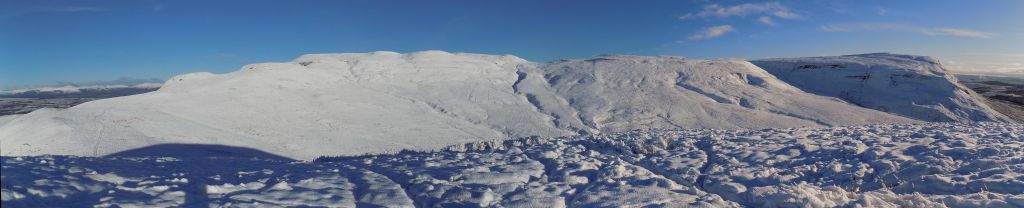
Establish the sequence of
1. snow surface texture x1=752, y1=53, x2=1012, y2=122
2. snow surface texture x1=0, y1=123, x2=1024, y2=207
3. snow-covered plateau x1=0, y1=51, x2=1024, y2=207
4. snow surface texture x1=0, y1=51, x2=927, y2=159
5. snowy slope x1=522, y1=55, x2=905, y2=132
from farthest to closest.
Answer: snow surface texture x1=752, y1=53, x2=1012, y2=122
snowy slope x1=522, y1=55, x2=905, y2=132
snow surface texture x1=0, y1=51, x2=927, y2=159
snow-covered plateau x1=0, y1=51, x2=1024, y2=207
snow surface texture x1=0, y1=123, x2=1024, y2=207

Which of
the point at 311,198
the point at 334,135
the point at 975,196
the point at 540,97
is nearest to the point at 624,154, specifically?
the point at 975,196

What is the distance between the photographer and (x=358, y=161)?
477 inches

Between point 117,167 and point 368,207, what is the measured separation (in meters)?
5.03

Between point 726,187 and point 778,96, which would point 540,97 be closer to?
point 778,96

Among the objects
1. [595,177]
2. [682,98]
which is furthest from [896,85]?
[595,177]

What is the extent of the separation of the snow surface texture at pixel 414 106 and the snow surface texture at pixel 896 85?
2.99 metres

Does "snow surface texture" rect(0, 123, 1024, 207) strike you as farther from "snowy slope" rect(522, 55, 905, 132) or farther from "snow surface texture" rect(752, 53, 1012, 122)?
"snow surface texture" rect(752, 53, 1012, 122)

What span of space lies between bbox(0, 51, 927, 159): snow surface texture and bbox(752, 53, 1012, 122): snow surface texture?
2992 mm

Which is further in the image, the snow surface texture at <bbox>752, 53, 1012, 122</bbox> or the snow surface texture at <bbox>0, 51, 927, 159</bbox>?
the snow surface texture at <bbox>752, 53, 1012, 122</bbox>

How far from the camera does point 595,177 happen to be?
31.7 ft

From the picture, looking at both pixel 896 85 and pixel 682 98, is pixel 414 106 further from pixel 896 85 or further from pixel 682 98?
pixel 896 85

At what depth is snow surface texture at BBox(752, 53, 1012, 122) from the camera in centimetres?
2811

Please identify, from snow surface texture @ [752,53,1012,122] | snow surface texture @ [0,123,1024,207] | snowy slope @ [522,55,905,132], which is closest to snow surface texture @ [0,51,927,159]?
snowy slope @ [522,55,905,132]

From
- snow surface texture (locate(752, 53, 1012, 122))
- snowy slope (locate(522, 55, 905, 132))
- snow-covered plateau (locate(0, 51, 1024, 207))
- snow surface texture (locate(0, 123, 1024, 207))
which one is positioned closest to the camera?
snow surface texture (locate(0, 123, 1024, 207))
